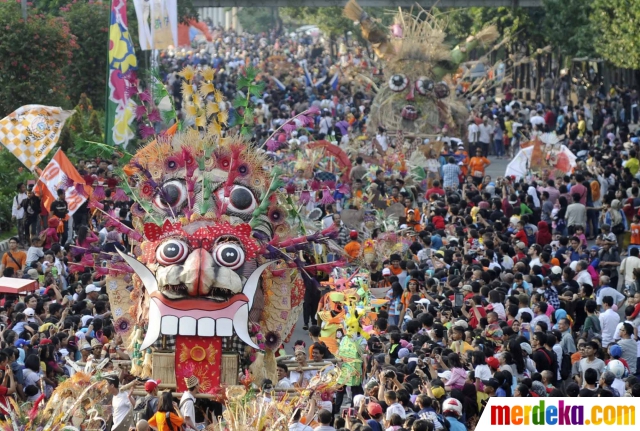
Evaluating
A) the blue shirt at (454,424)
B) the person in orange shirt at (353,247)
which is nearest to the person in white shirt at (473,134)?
the person in orange shirt at (353,247)

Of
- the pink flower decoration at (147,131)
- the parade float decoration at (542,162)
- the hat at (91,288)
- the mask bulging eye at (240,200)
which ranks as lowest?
the hat at (91,288)

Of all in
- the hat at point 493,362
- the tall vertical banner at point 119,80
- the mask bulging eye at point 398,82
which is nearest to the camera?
the hat at point 493,362

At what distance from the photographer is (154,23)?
29547 millimetres

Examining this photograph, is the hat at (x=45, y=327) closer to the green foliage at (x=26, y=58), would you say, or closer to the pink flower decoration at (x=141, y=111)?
the pink flower decoration at (x=141, y=111)

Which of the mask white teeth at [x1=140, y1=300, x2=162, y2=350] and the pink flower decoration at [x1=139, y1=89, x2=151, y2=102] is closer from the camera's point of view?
the mask white teeth at [x1=140, y1=300, x2=162, y2=350]

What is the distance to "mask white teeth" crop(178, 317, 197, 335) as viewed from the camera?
1460 centimetres

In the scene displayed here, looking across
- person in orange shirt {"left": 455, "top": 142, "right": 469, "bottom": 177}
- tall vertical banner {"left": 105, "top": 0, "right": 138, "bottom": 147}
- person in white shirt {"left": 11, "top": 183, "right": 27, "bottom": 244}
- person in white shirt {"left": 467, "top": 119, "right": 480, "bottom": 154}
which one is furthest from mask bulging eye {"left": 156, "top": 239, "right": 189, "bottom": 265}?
person in white shirt {"left": 467, "top": 119, "right": 480, "bottom": 154}

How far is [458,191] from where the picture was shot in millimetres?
25922

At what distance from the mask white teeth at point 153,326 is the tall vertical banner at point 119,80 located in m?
12.4

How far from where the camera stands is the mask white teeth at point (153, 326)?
48.1ft

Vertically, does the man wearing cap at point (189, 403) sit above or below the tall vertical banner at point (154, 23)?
below

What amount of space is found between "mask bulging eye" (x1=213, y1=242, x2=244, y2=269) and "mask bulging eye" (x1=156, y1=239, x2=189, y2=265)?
0.30 meters

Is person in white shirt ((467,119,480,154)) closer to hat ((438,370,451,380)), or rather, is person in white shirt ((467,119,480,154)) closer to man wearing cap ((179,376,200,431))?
hat ((438,370,451,380))

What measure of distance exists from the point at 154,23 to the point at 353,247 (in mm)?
11281
